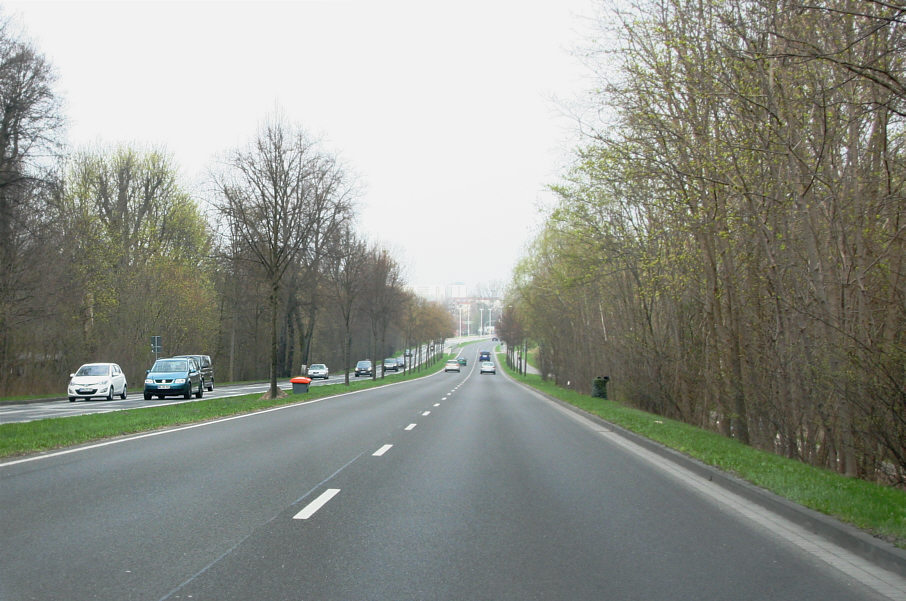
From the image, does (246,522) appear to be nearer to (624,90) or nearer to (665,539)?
(665,539)

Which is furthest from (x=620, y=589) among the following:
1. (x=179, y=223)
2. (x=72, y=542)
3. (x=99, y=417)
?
(x=179, y=223)

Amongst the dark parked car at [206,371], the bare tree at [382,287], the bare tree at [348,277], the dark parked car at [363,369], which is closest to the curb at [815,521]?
the dark parked car at [206,371]

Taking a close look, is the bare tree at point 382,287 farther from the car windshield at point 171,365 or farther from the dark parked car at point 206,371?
the car windshield at point 171,365

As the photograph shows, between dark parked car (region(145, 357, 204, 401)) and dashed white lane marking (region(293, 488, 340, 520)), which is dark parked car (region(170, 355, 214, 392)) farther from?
dashed white lane marking (region(293, 488, 340, 520))

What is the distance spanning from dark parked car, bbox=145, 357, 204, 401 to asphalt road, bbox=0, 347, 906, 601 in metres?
20.4

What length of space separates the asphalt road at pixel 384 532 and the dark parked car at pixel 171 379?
20.4 m

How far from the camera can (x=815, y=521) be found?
7.23m

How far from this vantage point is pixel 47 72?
30.0 metres

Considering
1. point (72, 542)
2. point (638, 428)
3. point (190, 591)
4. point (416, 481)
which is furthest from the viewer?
point (638, 428)

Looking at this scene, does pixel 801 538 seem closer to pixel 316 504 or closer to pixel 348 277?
pixel 316 504

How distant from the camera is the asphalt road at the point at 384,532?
5.13 meters

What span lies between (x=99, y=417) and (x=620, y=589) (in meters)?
17.1

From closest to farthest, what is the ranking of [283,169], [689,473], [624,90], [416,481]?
[416,481] < [689,473] < [624,90] < [283,169]

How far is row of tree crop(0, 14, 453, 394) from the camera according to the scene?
95.5 feet
